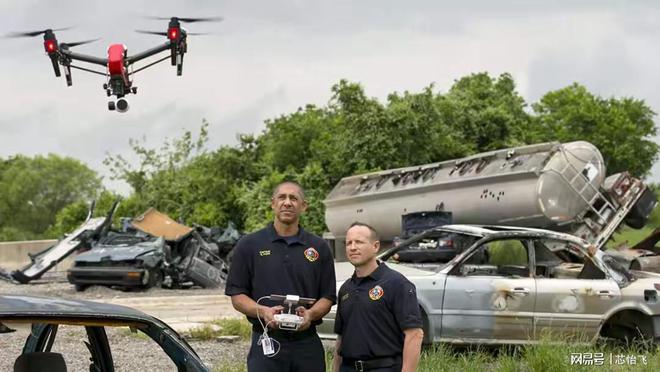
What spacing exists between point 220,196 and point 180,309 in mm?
21249

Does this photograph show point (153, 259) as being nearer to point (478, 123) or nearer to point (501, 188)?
point (501, 188)

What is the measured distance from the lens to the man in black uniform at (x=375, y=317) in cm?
522

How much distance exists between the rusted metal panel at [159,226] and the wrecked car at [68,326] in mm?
17521

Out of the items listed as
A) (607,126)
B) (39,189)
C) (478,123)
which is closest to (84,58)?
(478,123)

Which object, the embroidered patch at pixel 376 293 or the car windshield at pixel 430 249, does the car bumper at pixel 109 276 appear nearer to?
the car windshield at pixel 430 249

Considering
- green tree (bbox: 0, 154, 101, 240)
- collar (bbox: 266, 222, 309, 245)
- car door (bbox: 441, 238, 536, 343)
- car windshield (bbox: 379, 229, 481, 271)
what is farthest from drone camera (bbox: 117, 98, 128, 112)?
green tree (bbox: 0, 154, 101, 240)

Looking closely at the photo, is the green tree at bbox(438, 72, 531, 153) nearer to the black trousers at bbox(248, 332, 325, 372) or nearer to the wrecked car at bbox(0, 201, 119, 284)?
the wrecked car at bbox(0, 201, 119, 284)

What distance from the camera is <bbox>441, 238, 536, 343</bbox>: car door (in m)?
10.6

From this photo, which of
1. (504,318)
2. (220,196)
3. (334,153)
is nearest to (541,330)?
Result: (504,318)

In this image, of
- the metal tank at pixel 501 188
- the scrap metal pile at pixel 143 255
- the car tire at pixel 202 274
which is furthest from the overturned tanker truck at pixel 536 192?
the scrap metal pile at pixel 143 255

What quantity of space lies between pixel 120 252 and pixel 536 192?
8.76 meters

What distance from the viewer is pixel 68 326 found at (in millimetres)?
4430

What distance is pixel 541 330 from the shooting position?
10609 millimetres

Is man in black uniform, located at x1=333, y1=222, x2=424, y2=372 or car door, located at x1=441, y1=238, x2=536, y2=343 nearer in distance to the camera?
man in black uniform, located at x1=333, y1=222, x2=424, y2=372
